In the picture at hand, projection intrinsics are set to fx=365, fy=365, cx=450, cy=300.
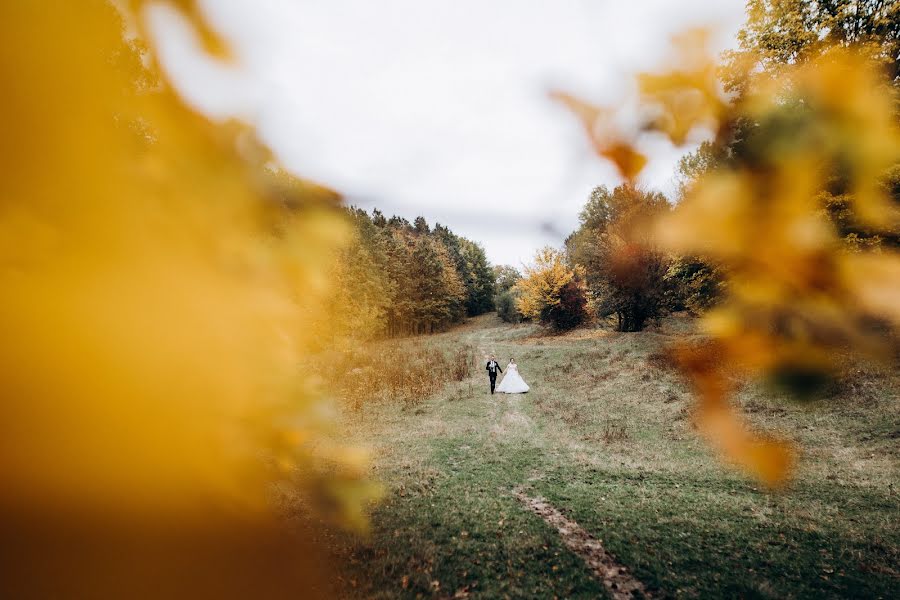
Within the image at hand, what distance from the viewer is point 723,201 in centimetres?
262

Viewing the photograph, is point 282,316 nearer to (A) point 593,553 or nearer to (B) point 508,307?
(A) point 593,553

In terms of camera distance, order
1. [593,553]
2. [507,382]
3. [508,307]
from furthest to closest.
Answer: [508,307] < [507,382] < [593,553]

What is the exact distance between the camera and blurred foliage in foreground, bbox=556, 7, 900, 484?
2.35 meters

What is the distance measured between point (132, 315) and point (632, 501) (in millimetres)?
8838

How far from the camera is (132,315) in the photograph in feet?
3.74

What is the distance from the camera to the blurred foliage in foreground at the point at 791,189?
2.35 m

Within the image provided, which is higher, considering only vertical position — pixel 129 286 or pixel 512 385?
pixel 129 286

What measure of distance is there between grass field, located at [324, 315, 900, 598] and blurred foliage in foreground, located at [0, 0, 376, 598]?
3.84 m

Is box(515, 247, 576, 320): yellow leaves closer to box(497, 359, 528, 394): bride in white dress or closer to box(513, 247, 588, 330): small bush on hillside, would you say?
box(513, 247, 588, 330): small bush on hillside

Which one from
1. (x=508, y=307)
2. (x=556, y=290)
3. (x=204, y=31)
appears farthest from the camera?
(x=508, y=307)

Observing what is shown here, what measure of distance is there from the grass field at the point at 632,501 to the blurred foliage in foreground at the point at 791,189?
13.0ft

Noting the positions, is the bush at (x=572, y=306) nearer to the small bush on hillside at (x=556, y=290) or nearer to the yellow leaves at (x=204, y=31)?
the small bush on hillside at (x=556, y=290)

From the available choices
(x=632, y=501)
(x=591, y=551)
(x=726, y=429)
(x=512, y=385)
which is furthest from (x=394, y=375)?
(x=591, y=551)

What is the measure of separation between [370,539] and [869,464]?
37.3ft
